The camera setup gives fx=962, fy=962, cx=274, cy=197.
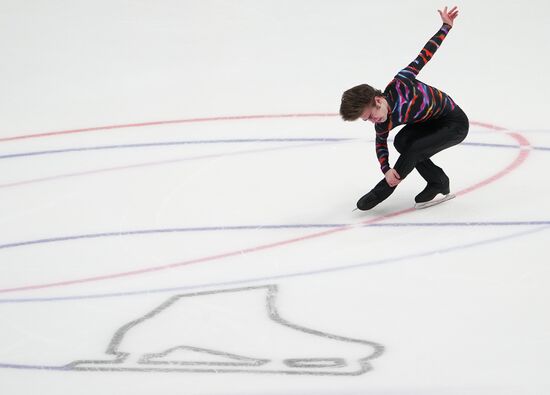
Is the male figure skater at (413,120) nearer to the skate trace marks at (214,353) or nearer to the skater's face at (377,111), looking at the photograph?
the skater's face at (377,111)

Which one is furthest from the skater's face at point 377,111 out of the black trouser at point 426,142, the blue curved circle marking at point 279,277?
the blue curved circle marking at point 279,277

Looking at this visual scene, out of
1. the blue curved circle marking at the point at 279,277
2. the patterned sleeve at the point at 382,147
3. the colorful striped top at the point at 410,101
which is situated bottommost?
the blue curved circle marking at the point at 279,277

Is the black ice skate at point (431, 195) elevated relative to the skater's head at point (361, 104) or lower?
lower

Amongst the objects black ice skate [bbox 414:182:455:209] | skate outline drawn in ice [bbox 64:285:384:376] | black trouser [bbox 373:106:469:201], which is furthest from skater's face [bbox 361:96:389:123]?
skate outline drawn in ice [bbox 64:285:384:376]

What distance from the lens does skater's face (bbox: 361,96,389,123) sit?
13.4 ft

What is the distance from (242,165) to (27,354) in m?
2.08

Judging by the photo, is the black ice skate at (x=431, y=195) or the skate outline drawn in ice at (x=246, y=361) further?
the black ice skate at (x=431, y=195)

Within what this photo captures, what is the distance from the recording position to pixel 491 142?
5.24 meters

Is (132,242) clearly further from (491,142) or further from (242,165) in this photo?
(491,142)

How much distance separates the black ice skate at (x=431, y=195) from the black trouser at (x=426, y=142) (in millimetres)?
25

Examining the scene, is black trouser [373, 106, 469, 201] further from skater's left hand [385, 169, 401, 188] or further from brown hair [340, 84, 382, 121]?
brown hair [340, 84, 382, 121]

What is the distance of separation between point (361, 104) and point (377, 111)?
0.33ft

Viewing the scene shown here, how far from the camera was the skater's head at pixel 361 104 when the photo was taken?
13.3ft

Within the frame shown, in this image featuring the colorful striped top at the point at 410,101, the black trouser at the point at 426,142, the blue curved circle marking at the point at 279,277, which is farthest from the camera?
the black trouser at the point at 426,142
